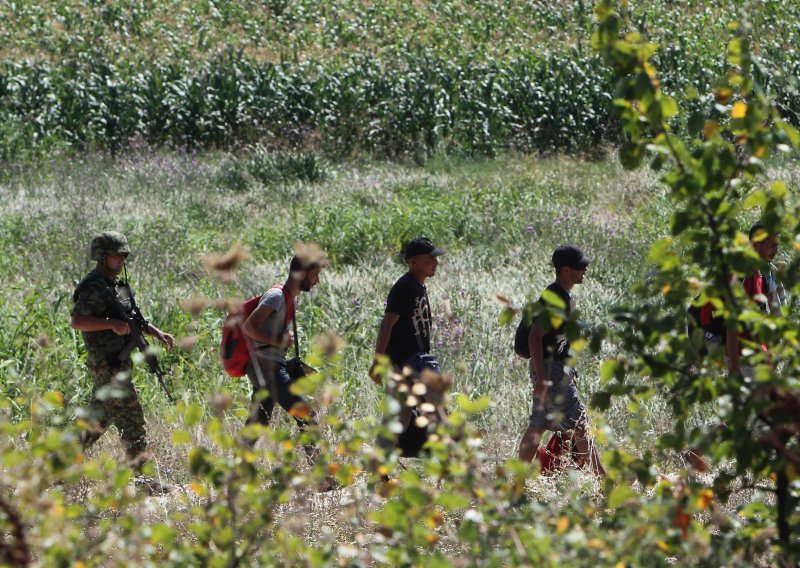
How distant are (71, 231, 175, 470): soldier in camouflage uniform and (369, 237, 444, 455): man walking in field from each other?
114 centimetres

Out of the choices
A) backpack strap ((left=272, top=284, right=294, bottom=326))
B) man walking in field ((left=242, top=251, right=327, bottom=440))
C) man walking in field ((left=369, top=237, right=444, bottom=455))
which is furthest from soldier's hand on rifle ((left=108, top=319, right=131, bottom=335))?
man walking in field ((left=369, top=237, right=444, bottom=455))

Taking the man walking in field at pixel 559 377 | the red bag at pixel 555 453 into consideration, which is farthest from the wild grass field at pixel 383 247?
the man walking in field at pixel 559 377

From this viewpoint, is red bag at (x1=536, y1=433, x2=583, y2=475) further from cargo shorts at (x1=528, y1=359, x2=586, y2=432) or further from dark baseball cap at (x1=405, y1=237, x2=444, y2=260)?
dark baseball cap at (x1=405, y1=237, x2=444, y2=260)

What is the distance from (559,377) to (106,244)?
2391 millimetres

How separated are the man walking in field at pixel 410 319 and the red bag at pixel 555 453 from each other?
2.24 feet

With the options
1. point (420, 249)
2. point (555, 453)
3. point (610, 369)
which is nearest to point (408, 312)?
point (420, 249)

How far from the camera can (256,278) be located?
9.86m

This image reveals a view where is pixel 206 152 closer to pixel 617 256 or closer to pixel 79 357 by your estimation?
pixel 617 256

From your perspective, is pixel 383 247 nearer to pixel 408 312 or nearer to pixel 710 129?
pixel 408 312

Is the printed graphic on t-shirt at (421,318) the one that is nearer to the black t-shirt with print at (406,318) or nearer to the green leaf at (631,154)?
the black t-shirt with print at (406,318)

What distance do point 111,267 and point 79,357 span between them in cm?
171

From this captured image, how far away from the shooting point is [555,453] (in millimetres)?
6254

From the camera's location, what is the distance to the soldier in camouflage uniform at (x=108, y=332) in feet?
19.7

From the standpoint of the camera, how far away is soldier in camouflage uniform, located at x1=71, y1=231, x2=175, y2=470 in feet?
19.7
